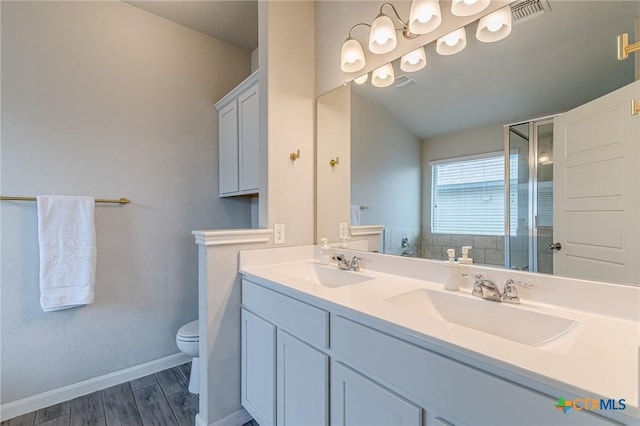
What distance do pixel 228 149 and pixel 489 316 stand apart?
2.19 m

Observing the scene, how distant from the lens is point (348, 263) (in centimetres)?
→ 166

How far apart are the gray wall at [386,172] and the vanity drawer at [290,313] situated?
616mm

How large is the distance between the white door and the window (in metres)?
0.18

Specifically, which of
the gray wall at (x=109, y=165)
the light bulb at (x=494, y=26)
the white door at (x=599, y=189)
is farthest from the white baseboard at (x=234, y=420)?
the light bulb at (x=494, y=26)

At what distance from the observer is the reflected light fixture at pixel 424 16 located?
4.12ft

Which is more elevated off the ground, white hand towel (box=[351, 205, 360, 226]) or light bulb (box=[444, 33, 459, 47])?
light bulb (box=[444, 33, 459, 47])

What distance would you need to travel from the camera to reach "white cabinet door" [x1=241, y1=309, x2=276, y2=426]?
1.36 meters

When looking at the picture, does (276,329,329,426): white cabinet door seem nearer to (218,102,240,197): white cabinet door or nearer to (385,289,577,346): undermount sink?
(385,289,577,346): undermount sink

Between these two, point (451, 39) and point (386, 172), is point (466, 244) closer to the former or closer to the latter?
point (386, 172)

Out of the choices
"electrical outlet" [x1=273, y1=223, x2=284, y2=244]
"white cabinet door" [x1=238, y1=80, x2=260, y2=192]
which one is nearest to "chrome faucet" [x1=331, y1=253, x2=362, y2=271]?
"electrical outlet" [x1=273, y1=223, x2=284, y2=244]

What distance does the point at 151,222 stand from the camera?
2.26m

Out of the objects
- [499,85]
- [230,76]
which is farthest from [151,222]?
[499,85]

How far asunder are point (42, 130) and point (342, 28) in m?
2.04

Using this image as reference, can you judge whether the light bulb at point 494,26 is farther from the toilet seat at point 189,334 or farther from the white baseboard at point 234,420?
the toilet seat at point 189,334
